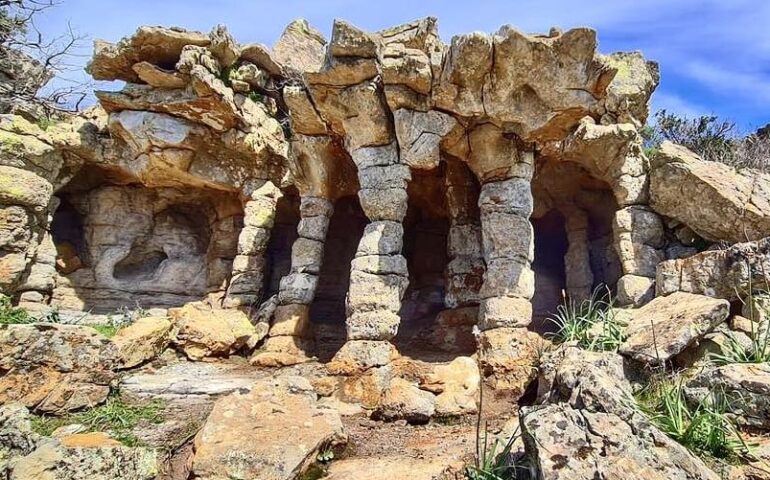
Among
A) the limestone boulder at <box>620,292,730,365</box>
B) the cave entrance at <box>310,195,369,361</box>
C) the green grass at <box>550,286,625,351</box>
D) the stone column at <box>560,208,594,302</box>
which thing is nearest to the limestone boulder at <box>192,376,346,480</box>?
the limestone boulder at <box>620,292,730,365</box>

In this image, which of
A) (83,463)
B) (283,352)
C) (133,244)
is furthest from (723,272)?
(133,244)

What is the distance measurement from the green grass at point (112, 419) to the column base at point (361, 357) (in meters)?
2.29

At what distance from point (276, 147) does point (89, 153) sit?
405 cm

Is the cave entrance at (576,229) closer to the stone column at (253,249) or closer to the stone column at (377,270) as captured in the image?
the stone column at (377,270)

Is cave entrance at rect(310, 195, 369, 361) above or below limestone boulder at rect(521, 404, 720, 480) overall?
above

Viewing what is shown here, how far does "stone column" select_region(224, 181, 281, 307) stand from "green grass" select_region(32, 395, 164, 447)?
14.3 feet

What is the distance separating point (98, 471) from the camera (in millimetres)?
3133

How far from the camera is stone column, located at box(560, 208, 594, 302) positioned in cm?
1074

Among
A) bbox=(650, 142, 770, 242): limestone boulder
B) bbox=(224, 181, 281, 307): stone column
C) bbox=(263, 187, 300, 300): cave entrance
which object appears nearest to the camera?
bbox=(650, 142, 770, 242): limestone boulder

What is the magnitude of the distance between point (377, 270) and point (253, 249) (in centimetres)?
379

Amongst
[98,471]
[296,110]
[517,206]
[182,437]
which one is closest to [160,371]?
[182,437]

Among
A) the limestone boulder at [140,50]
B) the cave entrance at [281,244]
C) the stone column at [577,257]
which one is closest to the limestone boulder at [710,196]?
the stone column at [577,257]

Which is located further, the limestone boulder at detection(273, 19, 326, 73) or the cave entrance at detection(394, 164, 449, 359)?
the limestone boulder at detection(273, 19, 326, 73)

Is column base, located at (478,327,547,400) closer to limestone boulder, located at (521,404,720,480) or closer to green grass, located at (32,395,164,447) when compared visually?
limestone boulder, located at (521,404,720,480)
